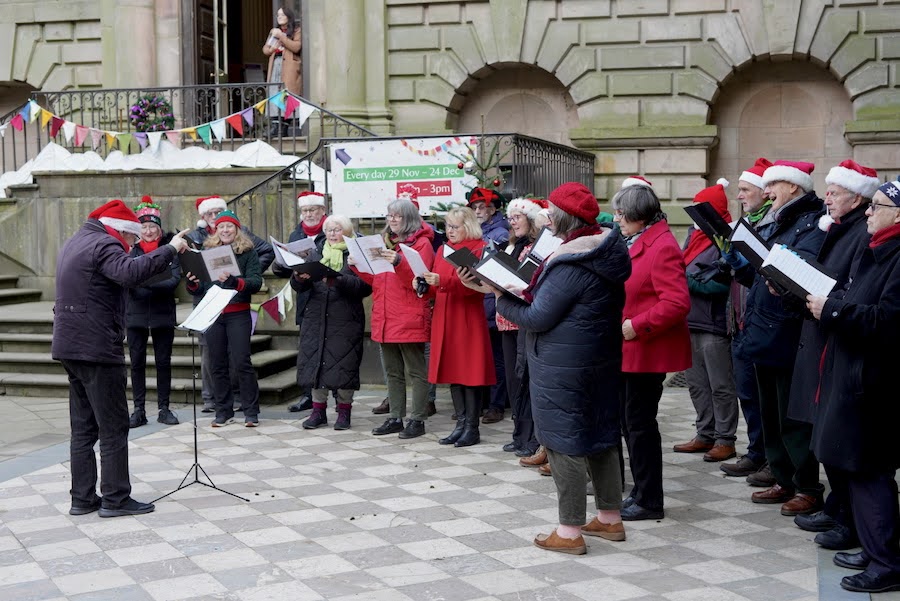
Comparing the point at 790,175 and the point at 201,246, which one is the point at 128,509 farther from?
the point at 790,175

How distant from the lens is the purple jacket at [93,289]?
6.90 meters

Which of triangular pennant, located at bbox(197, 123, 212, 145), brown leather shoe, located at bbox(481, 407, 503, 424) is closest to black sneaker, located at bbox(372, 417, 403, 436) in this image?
brown leather shoe, located at bbox(481, 407, 503, 424)

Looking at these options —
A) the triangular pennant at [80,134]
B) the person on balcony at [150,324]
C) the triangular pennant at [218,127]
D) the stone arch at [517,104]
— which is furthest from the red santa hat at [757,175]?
the triangular pennant at [80,134]

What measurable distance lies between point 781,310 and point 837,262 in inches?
32.2

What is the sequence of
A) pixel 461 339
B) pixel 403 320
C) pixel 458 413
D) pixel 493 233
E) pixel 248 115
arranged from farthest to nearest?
pixel 248 115 < pixel 493 233 < pixel 403 320 < pixel 458 413 < pixel 461 339

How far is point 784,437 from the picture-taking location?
6816mm

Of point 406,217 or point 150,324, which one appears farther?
point 150,324

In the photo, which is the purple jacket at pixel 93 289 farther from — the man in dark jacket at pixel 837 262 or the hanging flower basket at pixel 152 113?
the hanging flower basket at pixel 152 113

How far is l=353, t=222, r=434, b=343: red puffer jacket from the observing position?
9281 mm

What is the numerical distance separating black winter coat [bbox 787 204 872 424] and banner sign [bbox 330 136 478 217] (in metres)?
5.71

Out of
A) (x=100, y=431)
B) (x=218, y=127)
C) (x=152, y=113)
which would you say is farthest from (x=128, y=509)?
(x=152, y=113)

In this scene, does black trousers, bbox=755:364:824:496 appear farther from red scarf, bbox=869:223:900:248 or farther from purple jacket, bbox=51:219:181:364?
purple jacket, bbox=51:219:181:364

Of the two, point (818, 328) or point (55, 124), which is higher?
point (55, 124)

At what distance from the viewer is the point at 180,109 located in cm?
1780
